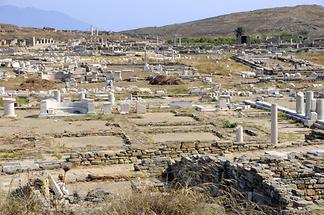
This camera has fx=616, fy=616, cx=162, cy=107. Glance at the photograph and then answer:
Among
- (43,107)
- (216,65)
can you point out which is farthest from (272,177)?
(216,65)

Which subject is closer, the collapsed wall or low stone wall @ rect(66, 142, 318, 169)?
the collapsed wall

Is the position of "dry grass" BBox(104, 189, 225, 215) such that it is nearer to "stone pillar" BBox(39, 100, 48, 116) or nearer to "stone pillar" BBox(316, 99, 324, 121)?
"stone pillar" BBox(316, 99, 324, 121)

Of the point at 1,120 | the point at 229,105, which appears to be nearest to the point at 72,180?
the point at 1,120

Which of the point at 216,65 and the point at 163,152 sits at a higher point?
the point at 216,65

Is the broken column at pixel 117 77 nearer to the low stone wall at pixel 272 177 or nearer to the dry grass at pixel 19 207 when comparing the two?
the low stone wall at pixel 272 177

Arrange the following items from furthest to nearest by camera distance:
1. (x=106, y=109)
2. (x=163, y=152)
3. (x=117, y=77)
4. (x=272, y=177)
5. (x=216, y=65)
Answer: (x=216, y=65) < (x=117, y=77) < (x=106, y=109) < (x=163, y=152) < (x=272, y=177)

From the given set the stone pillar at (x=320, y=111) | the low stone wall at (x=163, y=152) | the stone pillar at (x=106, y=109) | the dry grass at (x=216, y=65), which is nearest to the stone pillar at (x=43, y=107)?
the stone pillar at (x=106, y=109)

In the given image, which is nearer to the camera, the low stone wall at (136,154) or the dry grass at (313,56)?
the low stone wall at (136,154)

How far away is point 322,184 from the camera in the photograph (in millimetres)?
9422

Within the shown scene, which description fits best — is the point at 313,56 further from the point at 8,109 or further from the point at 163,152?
the point at 163,152

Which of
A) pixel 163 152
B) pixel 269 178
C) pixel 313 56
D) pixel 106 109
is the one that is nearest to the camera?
pixel 269 178

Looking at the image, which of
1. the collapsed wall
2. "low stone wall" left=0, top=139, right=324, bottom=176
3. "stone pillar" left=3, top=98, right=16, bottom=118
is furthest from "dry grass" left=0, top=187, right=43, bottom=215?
"stone pillar" left=3, top=98, right=16, bottom=118

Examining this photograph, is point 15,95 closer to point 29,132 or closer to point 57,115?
point 57,115

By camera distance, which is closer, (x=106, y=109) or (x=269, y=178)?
(x=269, y=178)
